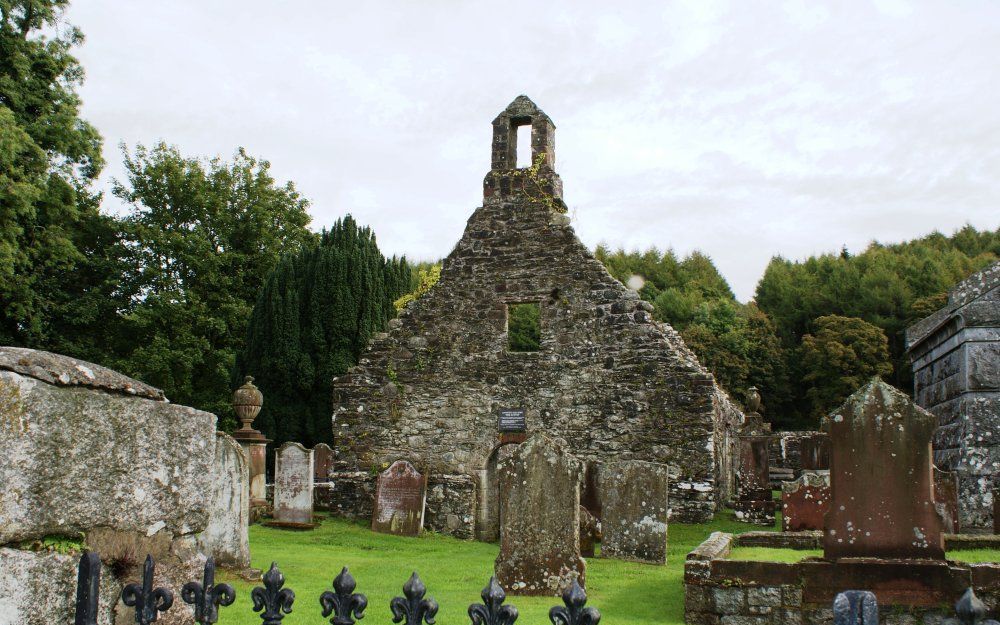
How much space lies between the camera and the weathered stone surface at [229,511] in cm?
828

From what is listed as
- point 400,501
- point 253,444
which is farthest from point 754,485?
point 253,444

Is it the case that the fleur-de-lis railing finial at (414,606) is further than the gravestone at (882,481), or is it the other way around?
the gravestone at (882,481)

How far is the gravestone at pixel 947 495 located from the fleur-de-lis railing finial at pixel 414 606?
8541 mm

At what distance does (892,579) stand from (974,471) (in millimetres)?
3903

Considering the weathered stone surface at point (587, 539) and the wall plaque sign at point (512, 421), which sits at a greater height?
the wall plaque sign at point (512, 421)

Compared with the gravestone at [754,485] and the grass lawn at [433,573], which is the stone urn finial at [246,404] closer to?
the grass lawn at [433,573]

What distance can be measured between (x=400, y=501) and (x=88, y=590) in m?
11.9

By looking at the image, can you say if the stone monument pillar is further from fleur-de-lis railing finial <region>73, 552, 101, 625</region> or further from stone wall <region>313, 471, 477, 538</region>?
fleur-de-lis railing finial <region>73, 552, 101, 625</region>

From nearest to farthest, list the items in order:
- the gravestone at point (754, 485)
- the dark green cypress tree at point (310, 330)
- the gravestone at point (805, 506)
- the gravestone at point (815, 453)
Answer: the gravestone at point (805, 506), the gravestone at point (754, 485), the gravestone at point (815, 453), the dark green cypress tree at point (310, 330)

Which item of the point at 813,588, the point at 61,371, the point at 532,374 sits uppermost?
the point at 532,374

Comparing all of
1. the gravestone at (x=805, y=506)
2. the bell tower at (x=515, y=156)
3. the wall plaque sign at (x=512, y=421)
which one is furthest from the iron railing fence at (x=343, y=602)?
the bell tower at (x=515, y=156)

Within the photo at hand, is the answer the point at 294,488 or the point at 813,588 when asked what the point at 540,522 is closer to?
the point at 813,588

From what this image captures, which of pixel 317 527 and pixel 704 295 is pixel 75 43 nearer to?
pixel 317 527

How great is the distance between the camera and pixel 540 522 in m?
8.16
